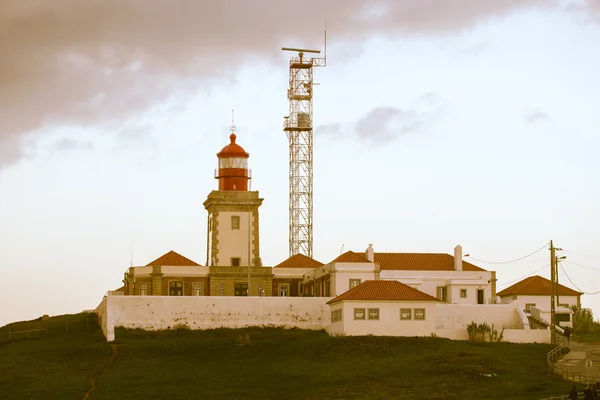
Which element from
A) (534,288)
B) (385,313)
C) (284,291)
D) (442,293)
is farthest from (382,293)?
(534,288)

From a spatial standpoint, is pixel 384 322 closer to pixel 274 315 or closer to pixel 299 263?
pixel 274 315

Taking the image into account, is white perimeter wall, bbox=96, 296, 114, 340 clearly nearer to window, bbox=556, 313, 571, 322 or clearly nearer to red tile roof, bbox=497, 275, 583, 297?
red tile roof, bbox=497, 275, 583, 297

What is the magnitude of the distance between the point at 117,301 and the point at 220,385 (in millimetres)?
19016

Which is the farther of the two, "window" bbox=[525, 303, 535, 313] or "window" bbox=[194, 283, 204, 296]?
"window" bbox=[525, 303, 535, 313]

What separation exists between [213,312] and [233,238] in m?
12.3

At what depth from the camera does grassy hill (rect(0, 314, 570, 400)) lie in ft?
209

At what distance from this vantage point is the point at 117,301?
83750 mm

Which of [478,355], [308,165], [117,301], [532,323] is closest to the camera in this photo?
[478,355]

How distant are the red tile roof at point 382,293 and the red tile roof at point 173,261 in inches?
622

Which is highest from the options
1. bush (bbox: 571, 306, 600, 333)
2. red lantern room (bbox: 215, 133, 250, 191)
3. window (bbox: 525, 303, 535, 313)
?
red lantern room (bbox: 215, 133, 250, 191)

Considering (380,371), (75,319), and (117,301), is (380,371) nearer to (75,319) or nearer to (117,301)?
(117,301)

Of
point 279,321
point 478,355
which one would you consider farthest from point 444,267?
point 478,355

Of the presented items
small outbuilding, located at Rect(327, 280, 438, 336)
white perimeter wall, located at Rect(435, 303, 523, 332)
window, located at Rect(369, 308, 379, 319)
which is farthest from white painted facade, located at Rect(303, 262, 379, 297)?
window, located at Rect(369, 308, 379, 319)

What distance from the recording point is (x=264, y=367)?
7200 centimetres
